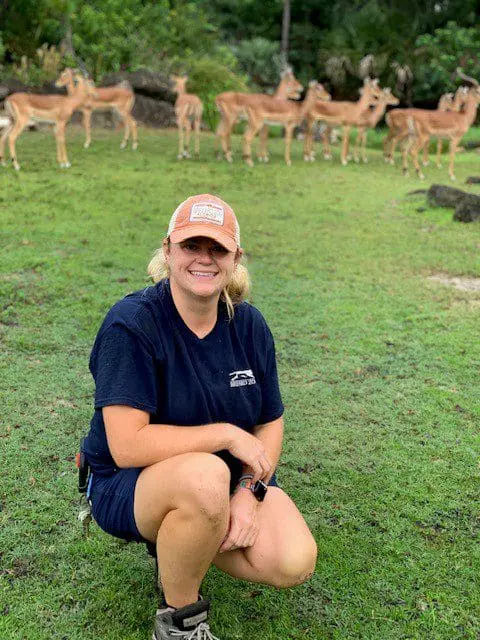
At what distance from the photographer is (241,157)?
546 inches

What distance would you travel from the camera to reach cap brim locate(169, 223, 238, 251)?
2.10m

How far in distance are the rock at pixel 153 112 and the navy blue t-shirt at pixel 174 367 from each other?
53.2 ft

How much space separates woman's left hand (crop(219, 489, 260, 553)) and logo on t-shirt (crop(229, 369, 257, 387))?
1.09 ft

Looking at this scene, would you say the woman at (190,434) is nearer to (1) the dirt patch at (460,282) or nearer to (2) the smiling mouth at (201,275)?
(2) the smiling mouth at (201,275)

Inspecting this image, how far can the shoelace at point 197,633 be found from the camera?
6.82 ft

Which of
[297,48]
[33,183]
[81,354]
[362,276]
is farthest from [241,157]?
[297,48]

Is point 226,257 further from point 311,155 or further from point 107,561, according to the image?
point 311,155

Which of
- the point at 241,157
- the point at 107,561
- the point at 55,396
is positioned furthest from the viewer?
the point at 241,157

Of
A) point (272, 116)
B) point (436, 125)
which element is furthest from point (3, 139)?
point (436, 125)

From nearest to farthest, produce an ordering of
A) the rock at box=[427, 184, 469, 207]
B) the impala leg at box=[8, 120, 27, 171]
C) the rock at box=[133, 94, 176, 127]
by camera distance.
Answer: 1. the rock at box=[427, 184, 469, 207]
2. the impala leg at box=[8, 120, 27, 171]
3. the rock at box=[133, 94, 176, 127]

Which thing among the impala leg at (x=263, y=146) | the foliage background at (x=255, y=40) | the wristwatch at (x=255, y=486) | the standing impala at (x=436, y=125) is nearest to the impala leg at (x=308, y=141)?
the impala leg at (x=263, y=146)

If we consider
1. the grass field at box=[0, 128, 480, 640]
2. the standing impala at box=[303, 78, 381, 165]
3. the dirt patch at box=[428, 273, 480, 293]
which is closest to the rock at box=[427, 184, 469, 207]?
the grass field at box=[0, 128, 480, 640]

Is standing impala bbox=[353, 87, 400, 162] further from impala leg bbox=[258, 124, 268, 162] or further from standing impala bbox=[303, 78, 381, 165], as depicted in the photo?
impala leg bbox=[258, 124, 268, 162]

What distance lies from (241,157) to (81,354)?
1005 cm
